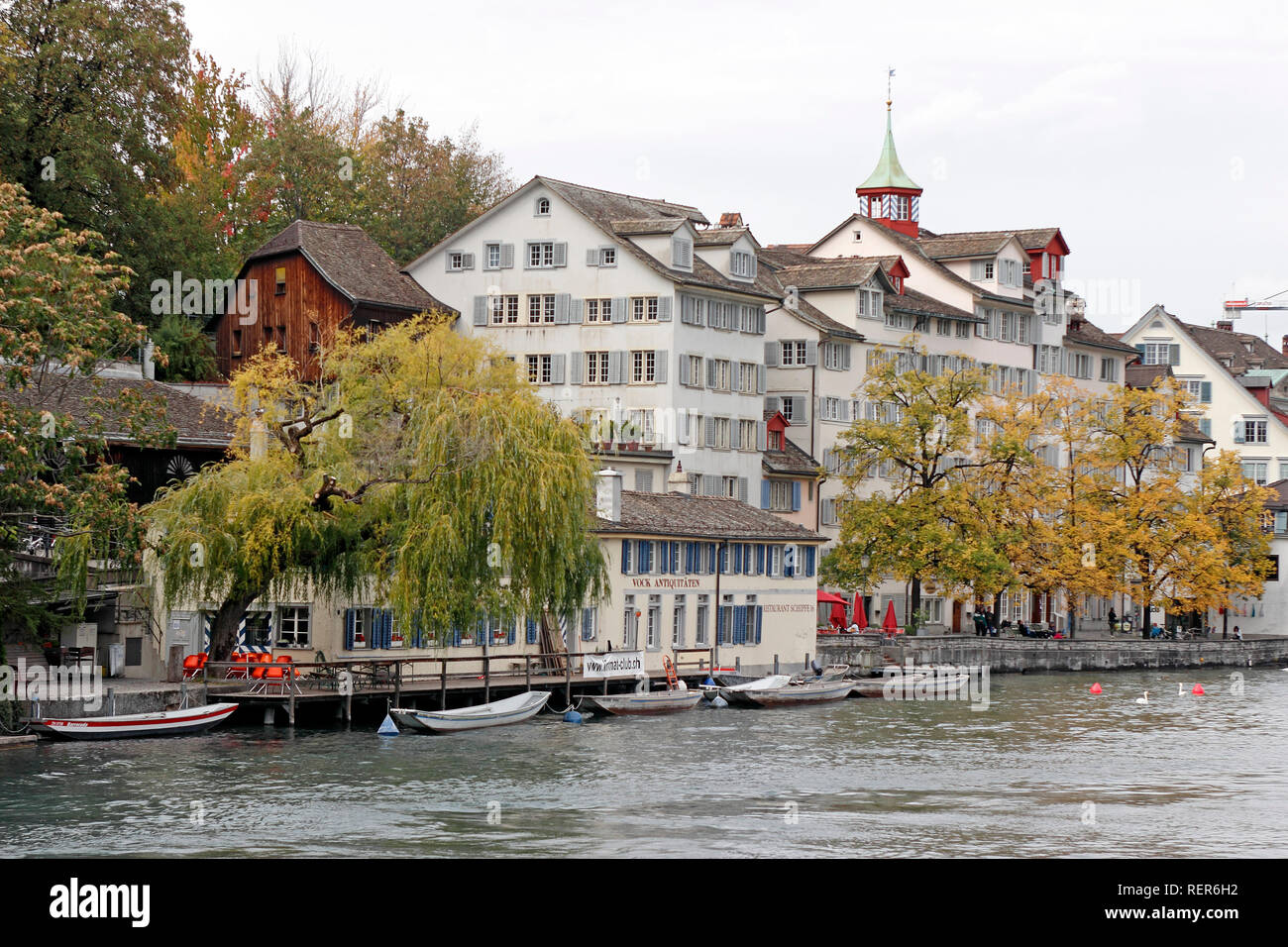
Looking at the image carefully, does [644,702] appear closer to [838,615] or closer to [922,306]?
[838,615]

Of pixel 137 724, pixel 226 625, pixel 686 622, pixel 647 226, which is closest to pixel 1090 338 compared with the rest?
pixel 647 226

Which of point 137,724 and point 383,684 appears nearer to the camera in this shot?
point 137,724

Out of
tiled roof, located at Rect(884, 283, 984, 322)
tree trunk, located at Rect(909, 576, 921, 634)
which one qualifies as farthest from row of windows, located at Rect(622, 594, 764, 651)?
tiled roof, located at Rect(884, 283, 984, 322)

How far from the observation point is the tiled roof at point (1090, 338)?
108m

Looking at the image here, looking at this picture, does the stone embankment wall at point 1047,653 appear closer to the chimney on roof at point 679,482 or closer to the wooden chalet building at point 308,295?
the chimney on roof at point 679,482

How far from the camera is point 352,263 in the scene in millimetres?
76938

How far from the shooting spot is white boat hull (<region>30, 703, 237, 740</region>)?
40.8 meters

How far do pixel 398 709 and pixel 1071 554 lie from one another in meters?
47.6

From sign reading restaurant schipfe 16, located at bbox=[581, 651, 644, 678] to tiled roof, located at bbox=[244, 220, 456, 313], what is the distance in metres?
23.6

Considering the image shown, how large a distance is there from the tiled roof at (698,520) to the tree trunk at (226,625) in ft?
43.5

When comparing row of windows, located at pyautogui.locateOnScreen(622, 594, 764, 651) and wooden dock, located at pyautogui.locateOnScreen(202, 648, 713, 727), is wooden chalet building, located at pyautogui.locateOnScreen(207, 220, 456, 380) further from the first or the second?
wooden dock, located at pyautogui.locateOnScreen(202, 648, 713, 727)

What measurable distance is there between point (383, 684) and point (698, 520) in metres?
18.1
